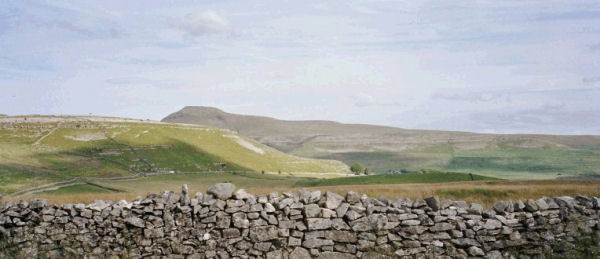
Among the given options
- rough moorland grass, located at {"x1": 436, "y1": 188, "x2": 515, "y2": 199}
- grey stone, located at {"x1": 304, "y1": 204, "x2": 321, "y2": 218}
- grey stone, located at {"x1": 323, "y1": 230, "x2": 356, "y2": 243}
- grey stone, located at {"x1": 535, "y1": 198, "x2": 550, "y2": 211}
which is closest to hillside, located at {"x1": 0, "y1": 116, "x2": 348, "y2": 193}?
rough moorland grass, located at {"x1": 436, "y1": 188, "x2": 515, "y2": 199}

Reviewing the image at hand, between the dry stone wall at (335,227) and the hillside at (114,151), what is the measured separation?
7188cm

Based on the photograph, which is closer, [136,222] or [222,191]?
→ [222,191]

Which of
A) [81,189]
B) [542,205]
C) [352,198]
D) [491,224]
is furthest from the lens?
[81,189]

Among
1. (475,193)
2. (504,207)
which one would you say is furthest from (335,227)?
(475,193)

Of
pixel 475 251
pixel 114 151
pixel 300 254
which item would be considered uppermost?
pixel 475 251

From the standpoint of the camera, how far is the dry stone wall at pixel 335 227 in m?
16.1

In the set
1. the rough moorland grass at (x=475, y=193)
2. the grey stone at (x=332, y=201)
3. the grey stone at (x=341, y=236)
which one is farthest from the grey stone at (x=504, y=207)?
the rough moorland grass at (x=475, y=193)

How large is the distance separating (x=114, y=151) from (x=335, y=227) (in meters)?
130

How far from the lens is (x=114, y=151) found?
138125 mm

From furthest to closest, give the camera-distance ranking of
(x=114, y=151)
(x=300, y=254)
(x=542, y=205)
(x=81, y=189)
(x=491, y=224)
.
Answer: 1. (x=114, y=151)
2. (x=81, y=189)
3. (x=542, y=205)
4. (x=491, y=224)
5. (x=300, y=254)

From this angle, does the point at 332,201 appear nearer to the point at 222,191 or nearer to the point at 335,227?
the point at 335,227

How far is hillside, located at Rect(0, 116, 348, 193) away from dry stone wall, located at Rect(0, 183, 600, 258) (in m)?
71.9

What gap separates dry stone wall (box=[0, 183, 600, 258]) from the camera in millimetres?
16078

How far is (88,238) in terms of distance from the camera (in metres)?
16.9
